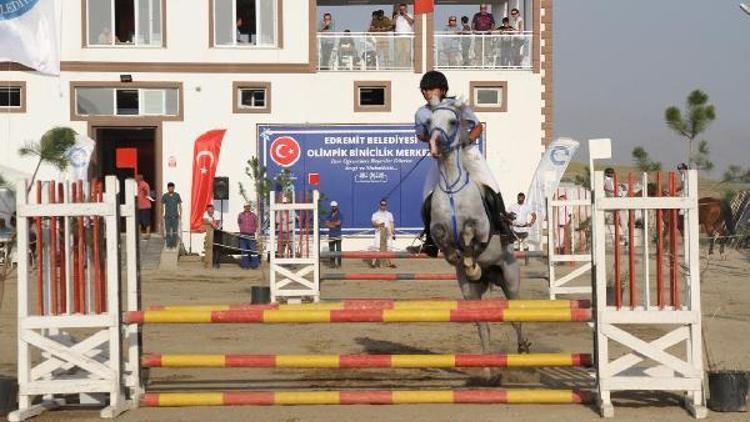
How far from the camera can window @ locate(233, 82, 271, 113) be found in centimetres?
3272

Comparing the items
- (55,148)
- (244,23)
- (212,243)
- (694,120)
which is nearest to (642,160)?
(694,120)

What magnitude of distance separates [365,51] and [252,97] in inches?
133

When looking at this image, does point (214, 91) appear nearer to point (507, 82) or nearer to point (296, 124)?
point (296, 124)

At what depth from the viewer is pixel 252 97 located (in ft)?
108

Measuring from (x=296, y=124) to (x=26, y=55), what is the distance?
30.6ft

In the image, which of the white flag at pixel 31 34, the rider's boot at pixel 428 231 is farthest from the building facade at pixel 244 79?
the rider's boot at pixel 428 231

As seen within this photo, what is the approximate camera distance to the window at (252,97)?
3272cm

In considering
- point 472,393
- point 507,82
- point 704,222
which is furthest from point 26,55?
point 472,393

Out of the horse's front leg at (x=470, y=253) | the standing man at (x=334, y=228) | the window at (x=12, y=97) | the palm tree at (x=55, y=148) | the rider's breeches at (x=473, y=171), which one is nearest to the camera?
the horse's front leg at (x=470, y=253)

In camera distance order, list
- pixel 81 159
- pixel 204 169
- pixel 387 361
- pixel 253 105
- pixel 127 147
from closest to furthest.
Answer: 1. pixel 387 361
2. pixel 81 159
3. pixel 204 169
4. pixel 253 105
5. pixel 127 147

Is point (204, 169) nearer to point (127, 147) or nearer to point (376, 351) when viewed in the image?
point (127, 147)

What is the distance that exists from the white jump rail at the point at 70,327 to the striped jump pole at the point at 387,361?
0.41m

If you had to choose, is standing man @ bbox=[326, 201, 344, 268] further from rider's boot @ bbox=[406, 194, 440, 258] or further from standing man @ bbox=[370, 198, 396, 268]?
rider's boot @ bbox=[406, 194, 440, 258]

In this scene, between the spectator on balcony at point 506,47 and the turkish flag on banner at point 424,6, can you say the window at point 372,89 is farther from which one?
the spectator on balcony at point 506,47
